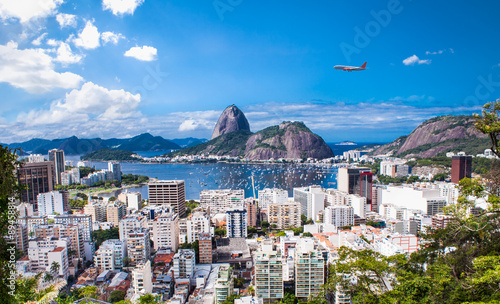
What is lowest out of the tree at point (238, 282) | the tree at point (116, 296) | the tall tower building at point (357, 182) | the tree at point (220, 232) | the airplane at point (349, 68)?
the tree at point (220, 232)

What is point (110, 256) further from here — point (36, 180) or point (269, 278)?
point (36, 180)

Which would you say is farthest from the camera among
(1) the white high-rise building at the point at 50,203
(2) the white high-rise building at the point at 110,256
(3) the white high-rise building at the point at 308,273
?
(1) the white high-rise building at the point at 50,203

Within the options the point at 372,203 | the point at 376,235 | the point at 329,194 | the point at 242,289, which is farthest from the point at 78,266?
the point at 372,203

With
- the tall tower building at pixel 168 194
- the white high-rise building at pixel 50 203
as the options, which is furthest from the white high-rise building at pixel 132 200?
the white high-rise building at pixel 50 203

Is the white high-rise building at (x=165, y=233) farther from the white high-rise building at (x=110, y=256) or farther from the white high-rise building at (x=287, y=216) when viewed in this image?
the white high-rise building at (x=287, y=216)

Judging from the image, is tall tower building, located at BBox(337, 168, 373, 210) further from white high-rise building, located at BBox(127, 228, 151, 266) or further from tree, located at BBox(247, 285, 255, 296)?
white high-rise building, located at BBox(127, 228, 151, 266)

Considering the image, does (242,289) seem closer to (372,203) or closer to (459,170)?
(372,203)

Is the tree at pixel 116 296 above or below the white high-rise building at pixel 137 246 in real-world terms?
below

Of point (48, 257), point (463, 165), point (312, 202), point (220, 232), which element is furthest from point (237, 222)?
point (463, 165)
